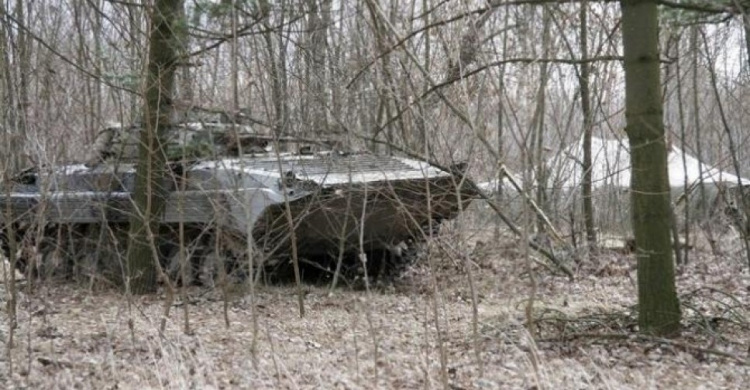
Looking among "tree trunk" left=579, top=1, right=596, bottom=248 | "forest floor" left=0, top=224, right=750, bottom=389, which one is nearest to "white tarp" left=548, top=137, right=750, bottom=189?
"tree trunk" left=579, top=1, right=596, bottom=248

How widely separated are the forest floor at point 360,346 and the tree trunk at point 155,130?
36 cm

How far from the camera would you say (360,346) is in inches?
261

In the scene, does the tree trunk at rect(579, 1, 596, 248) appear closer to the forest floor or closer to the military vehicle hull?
the military vehicle hull

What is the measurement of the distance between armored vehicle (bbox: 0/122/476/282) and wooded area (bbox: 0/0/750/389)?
8cm

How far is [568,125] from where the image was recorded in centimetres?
1357

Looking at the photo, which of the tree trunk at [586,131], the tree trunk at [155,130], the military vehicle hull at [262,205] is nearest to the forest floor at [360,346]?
the tree trunk at [155,130]

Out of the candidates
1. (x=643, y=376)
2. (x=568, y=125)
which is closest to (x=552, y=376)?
(x=643, y=376)

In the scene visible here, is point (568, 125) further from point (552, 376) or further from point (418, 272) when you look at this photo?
point (552, 376)

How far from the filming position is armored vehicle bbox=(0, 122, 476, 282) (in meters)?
8.45

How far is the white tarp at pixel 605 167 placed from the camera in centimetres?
1212

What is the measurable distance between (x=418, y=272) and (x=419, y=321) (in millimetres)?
3514

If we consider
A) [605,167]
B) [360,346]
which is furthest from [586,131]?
[360,346]

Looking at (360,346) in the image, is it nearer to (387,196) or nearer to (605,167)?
(387,196)

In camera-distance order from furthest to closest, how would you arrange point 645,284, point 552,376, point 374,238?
point 374,238, point 645,284, point 552,376
